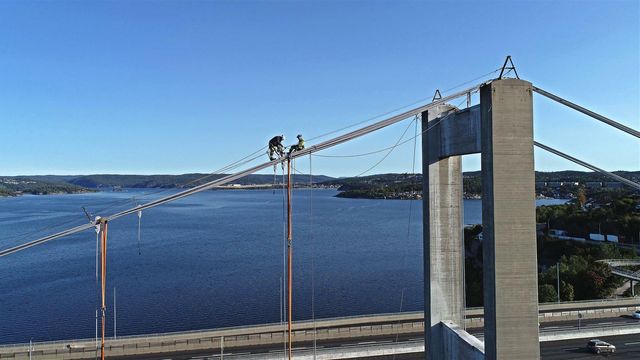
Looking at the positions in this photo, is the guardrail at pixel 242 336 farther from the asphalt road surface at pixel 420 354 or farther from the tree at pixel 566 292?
the tree at pixel 566 292

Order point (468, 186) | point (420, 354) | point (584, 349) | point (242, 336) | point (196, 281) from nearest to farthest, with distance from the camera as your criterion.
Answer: point (420, 354) → point (584, 349) → point (242, 336) → point (196, 281) → point (468, 186)

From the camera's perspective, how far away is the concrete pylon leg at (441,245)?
12266 millimetres

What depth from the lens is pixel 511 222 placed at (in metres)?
8.88

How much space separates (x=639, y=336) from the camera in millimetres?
20953

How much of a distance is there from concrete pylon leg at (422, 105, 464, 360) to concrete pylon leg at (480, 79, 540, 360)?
3.28 metres

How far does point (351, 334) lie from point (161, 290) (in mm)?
21135

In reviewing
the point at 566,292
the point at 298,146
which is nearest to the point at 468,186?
the point at 566,292

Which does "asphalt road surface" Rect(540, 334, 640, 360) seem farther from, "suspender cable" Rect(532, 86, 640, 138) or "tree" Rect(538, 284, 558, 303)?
"suspender cable" Rect(532, 86, 640, 138)

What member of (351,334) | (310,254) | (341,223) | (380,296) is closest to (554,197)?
(341,223)

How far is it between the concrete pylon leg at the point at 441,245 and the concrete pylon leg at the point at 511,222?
10.8 feet

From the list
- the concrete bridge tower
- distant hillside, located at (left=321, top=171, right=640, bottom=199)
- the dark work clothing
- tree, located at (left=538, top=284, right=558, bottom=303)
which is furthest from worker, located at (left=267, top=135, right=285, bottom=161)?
distant hillside, located at (left=321, top=171, right=640, bottom=199)

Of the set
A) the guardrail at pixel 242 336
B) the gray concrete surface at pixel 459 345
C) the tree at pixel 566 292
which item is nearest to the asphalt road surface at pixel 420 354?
the guardrail at pixel 242 336

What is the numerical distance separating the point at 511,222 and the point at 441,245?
140 inches

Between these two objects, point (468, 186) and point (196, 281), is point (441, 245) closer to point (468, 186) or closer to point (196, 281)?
point (196, 281)
